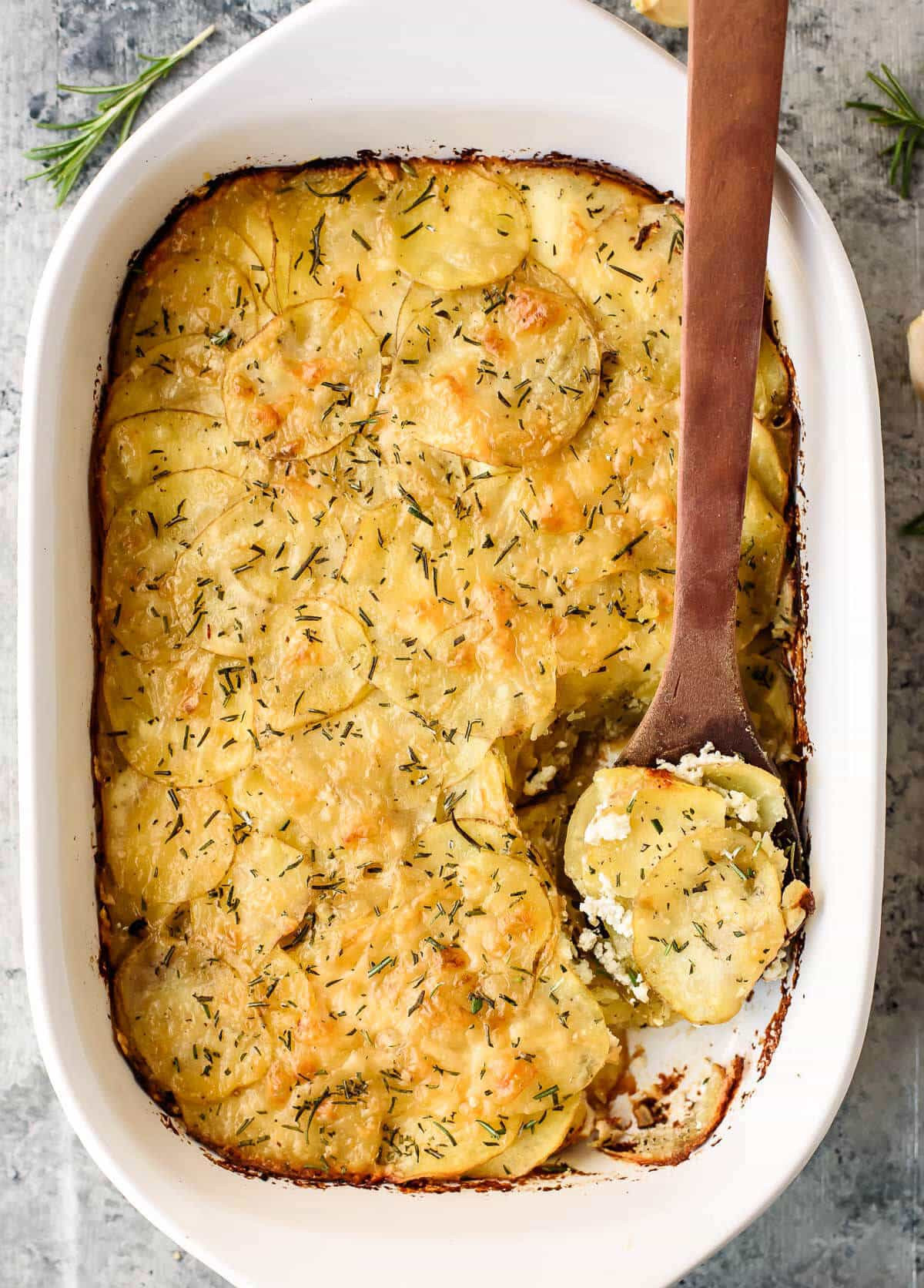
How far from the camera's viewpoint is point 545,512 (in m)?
1.97

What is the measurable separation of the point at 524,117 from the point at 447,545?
79 cm

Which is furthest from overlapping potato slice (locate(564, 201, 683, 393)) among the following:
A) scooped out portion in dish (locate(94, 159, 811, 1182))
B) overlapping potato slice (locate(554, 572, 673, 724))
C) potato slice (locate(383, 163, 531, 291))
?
overlapping potato slice (locate(554, 572, 673, 724))

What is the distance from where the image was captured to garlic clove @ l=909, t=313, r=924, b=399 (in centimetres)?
220

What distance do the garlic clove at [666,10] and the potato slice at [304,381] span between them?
2.74 feet

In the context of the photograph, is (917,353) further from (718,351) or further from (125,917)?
(125,917)

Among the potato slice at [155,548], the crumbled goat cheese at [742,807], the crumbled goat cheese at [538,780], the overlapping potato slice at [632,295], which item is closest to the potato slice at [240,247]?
the potato slice at [155,548]

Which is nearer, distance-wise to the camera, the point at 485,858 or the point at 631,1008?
the point at 485,858

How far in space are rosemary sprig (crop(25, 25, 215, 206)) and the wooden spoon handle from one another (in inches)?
45.7

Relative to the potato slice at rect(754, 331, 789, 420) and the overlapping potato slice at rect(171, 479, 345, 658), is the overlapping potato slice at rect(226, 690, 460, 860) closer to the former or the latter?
the overlapping potato slice at rect(171, 479, 345, 658)

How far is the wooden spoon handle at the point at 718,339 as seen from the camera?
1.72 meters

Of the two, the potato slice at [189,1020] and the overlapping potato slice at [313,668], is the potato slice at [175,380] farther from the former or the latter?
the potato slice at [189,1020]

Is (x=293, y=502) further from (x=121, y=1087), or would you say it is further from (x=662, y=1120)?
(x=662, y=1120)

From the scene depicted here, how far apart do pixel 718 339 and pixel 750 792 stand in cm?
84

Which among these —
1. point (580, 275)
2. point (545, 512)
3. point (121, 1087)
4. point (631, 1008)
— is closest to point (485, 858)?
point (631, 1008)
